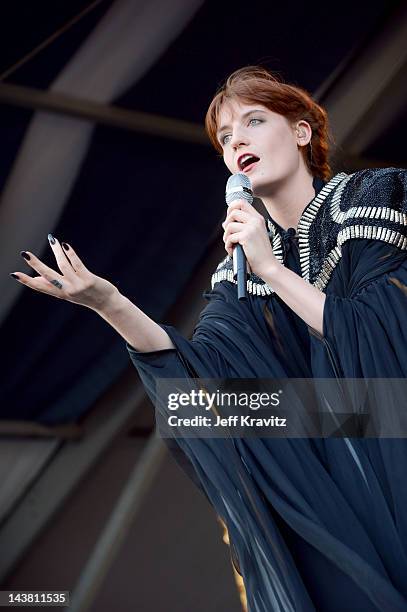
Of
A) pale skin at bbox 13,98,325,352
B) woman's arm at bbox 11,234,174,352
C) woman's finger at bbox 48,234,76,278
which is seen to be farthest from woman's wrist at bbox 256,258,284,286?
woman's finger at bbox 48,234,76,278

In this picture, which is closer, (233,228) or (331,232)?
(233,228)

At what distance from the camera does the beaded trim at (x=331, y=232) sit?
1.70 m

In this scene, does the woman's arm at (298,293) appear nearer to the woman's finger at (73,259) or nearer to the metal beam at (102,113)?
the woman's finger at (73,259)

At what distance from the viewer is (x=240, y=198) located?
166 cm

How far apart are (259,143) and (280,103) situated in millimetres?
123

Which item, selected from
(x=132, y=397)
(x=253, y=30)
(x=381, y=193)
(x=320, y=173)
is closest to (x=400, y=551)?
(x=381, y=193)

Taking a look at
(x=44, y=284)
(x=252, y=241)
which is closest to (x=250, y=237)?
(x=252, y=241)

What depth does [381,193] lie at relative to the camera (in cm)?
174

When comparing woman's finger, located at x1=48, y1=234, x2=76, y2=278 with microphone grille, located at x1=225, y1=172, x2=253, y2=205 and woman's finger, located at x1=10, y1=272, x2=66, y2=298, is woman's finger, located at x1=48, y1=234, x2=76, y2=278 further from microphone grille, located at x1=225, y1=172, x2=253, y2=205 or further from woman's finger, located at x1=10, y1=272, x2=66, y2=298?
microphone grille, located at x1=225, y1=172, x2=253, y2=205

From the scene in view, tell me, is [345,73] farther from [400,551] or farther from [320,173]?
[400,551]

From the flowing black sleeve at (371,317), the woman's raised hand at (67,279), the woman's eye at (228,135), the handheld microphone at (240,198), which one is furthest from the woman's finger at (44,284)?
the woman's eye at (228,135)

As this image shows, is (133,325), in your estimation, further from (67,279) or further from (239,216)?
(239,216)

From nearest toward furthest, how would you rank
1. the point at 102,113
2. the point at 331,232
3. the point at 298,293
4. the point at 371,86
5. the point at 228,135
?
the point at 298,293 < the point at 331,232 < the point at 228,135 < the point at 102,113 < the point at 371,86

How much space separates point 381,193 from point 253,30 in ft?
6.89
